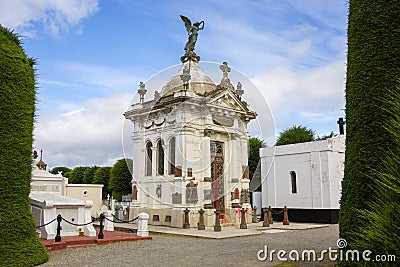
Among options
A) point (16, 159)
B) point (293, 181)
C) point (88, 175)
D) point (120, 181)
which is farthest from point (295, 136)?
point (16, 159)

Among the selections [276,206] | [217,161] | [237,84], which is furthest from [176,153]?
[276,206]

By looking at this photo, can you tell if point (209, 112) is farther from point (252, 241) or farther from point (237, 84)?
point (252, 241)

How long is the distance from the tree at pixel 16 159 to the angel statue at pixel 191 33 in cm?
1267

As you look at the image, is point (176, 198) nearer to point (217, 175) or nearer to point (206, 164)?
point (206, 164)

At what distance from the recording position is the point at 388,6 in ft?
20.3

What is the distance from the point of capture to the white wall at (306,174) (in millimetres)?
21219

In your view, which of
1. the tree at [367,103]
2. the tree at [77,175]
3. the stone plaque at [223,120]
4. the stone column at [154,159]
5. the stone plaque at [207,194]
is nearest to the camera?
the tree at [367,103]

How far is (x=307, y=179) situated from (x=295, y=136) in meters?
13.5

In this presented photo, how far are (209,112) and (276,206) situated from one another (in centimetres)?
808

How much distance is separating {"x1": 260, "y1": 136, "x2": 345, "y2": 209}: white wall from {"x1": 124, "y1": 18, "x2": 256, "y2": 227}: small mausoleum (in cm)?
361

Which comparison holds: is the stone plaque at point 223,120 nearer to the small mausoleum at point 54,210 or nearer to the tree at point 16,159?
the small mausoleum at point 54,210

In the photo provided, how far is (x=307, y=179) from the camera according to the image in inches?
870

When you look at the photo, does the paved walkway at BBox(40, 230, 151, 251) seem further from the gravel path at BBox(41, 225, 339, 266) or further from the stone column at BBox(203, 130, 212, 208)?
the stone column at BBox(203, 130, 212, 208)

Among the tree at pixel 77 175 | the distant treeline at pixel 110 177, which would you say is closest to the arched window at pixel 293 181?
the distant treeline at pixel 110 177
